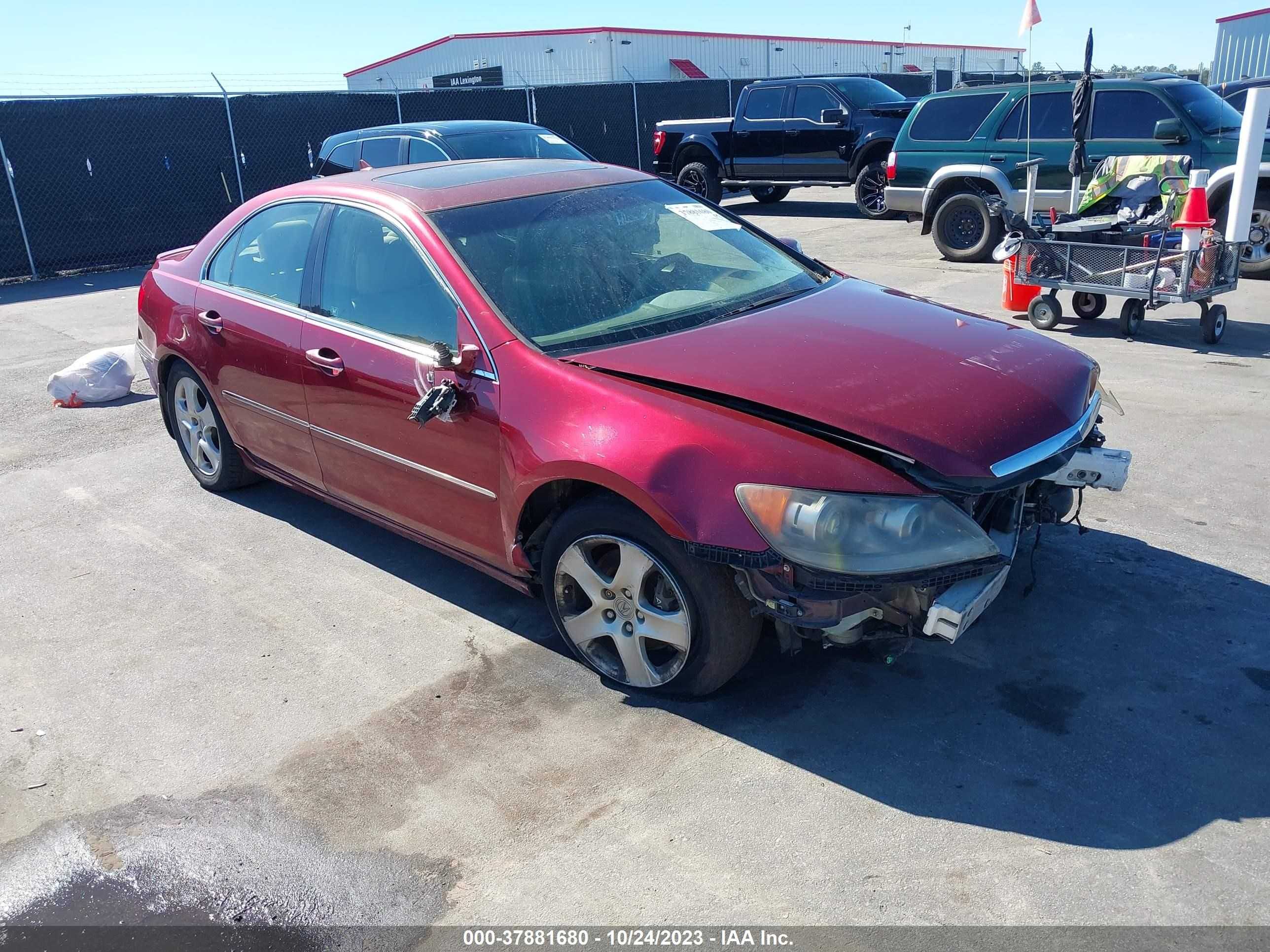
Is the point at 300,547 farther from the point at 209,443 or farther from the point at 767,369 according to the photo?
the point at 767,369

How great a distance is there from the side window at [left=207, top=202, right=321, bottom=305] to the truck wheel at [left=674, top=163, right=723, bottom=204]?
13.8m

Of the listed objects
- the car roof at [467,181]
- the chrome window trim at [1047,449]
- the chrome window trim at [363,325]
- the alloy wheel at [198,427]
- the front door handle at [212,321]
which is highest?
the car roof at [467,181]

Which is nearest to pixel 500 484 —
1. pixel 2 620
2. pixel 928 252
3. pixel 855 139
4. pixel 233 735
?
pixel 233 735

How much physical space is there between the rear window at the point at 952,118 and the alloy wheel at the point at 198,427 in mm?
9703

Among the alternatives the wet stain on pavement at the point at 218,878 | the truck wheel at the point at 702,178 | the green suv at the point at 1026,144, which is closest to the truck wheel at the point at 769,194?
the truck wheel at the point at 702,178

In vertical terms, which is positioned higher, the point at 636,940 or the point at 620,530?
the point at 620,530

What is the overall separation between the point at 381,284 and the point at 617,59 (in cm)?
3326

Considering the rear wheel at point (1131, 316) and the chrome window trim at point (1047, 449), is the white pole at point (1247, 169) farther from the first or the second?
the chrome window trim at point (1047, 449)

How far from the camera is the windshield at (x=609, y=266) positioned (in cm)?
382

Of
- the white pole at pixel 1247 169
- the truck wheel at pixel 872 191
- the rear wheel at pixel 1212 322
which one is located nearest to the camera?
the rear wheel at pixel 1212 322

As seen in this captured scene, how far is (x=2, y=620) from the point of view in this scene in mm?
4434

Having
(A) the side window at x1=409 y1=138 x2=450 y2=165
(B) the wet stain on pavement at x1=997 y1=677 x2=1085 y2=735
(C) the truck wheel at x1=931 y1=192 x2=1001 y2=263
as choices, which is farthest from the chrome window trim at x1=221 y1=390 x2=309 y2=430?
(C) the truck wheel at x1=931 y1=192 x2=1001 y2=263

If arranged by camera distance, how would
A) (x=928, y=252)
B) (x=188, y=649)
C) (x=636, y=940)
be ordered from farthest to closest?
(x=928, y=252), (x=188, y=649), (x=636, y=940)

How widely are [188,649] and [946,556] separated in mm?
2901
